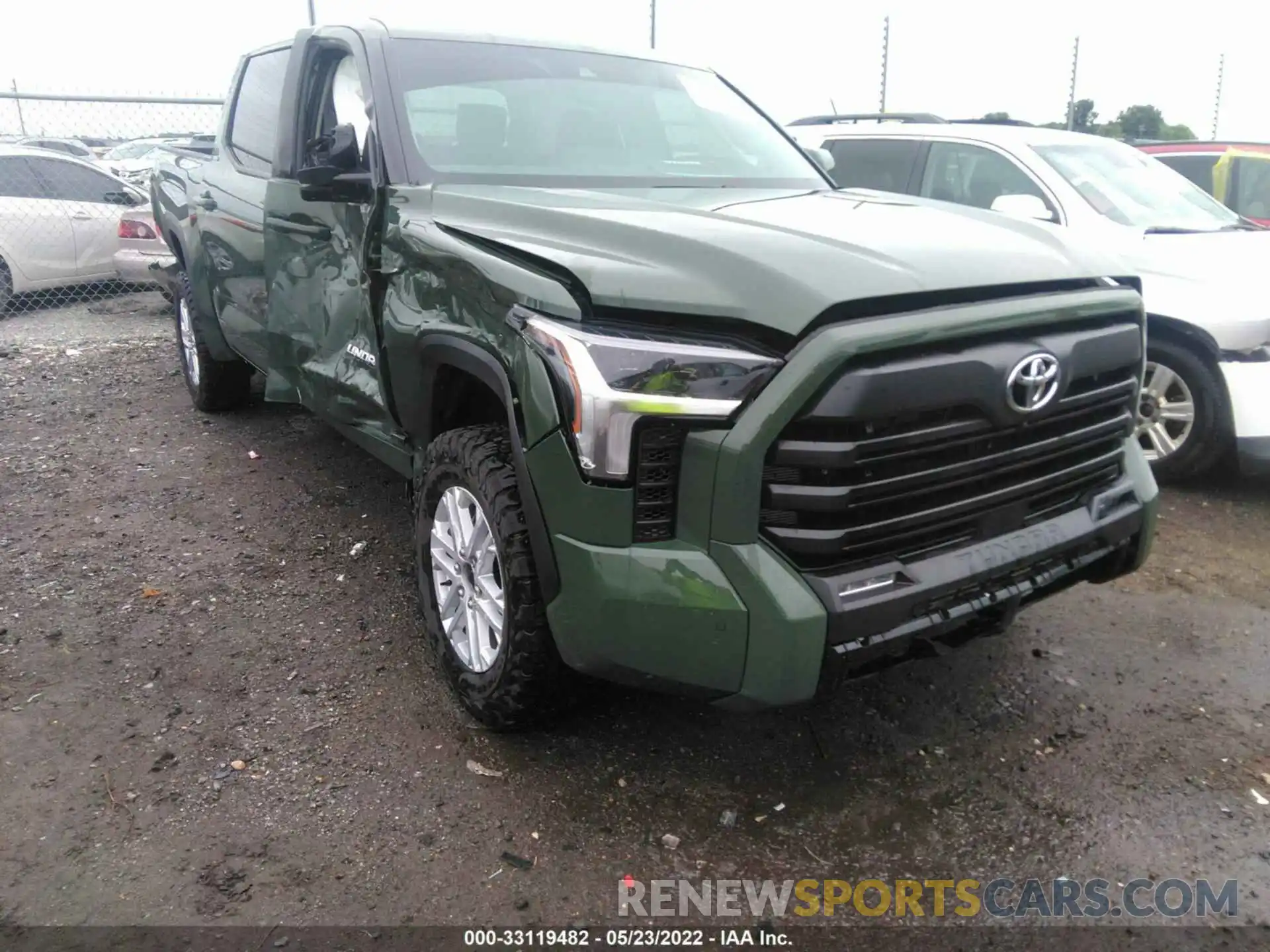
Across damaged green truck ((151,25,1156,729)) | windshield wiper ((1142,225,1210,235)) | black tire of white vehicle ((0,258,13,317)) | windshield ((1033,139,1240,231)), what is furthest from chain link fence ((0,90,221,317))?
windshield wiper ((1142,225,1210,235))

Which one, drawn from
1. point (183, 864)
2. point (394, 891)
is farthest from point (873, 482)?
point (183, 864)

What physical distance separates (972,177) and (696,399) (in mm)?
4371

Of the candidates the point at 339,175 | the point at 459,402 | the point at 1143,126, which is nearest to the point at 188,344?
the point at 339,175

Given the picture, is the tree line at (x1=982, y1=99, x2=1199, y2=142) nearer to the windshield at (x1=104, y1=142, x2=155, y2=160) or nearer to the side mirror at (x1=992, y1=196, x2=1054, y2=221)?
the side mirror at (x1=992, y1=196, x2=1054, y2=221)

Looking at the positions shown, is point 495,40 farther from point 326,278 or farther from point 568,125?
point 326,278

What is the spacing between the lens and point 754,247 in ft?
7.61

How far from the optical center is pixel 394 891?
2295 mm

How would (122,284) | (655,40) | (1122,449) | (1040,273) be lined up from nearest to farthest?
(1040,273), (1122,449), (122,284), (655,40)

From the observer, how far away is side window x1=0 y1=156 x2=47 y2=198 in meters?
9.07

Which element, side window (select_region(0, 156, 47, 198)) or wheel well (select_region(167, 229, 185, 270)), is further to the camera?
side window (select_region(0, 156, 47, 198))

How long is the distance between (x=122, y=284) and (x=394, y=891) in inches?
380

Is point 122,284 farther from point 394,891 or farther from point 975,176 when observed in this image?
point 394,891

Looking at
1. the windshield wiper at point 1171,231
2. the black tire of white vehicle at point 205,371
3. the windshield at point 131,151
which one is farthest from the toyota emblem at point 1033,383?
the windshield at point 131,151

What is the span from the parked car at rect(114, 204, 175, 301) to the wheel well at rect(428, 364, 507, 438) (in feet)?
21.7
